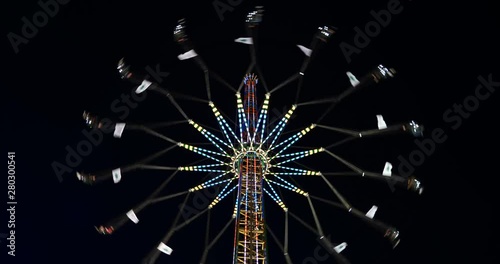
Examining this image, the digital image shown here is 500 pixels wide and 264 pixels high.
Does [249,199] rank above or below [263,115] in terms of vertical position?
below

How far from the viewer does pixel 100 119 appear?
31.7m

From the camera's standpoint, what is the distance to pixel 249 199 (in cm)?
3102

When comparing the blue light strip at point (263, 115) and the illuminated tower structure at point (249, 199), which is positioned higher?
the blue light strip at point (263, 115)

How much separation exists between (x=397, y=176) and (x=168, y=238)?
1220 cm

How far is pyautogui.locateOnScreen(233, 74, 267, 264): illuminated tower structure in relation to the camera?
30828mm

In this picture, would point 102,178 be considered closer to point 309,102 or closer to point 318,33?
point 309,102

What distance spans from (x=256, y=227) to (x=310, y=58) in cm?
928

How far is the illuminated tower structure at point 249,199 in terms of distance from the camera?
3083 cm

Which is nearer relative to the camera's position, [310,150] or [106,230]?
[106,230]

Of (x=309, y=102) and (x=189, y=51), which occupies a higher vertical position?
(x=189, y=51)

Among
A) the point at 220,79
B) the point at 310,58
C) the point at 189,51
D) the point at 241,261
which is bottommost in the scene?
the point at 241,261

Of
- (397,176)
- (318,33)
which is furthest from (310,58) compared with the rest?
(397,176)

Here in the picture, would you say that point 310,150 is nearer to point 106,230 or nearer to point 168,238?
point 168,238

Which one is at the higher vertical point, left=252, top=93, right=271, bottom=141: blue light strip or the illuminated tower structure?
left=252, top=93, right=271, bottom=141: blue light strip
